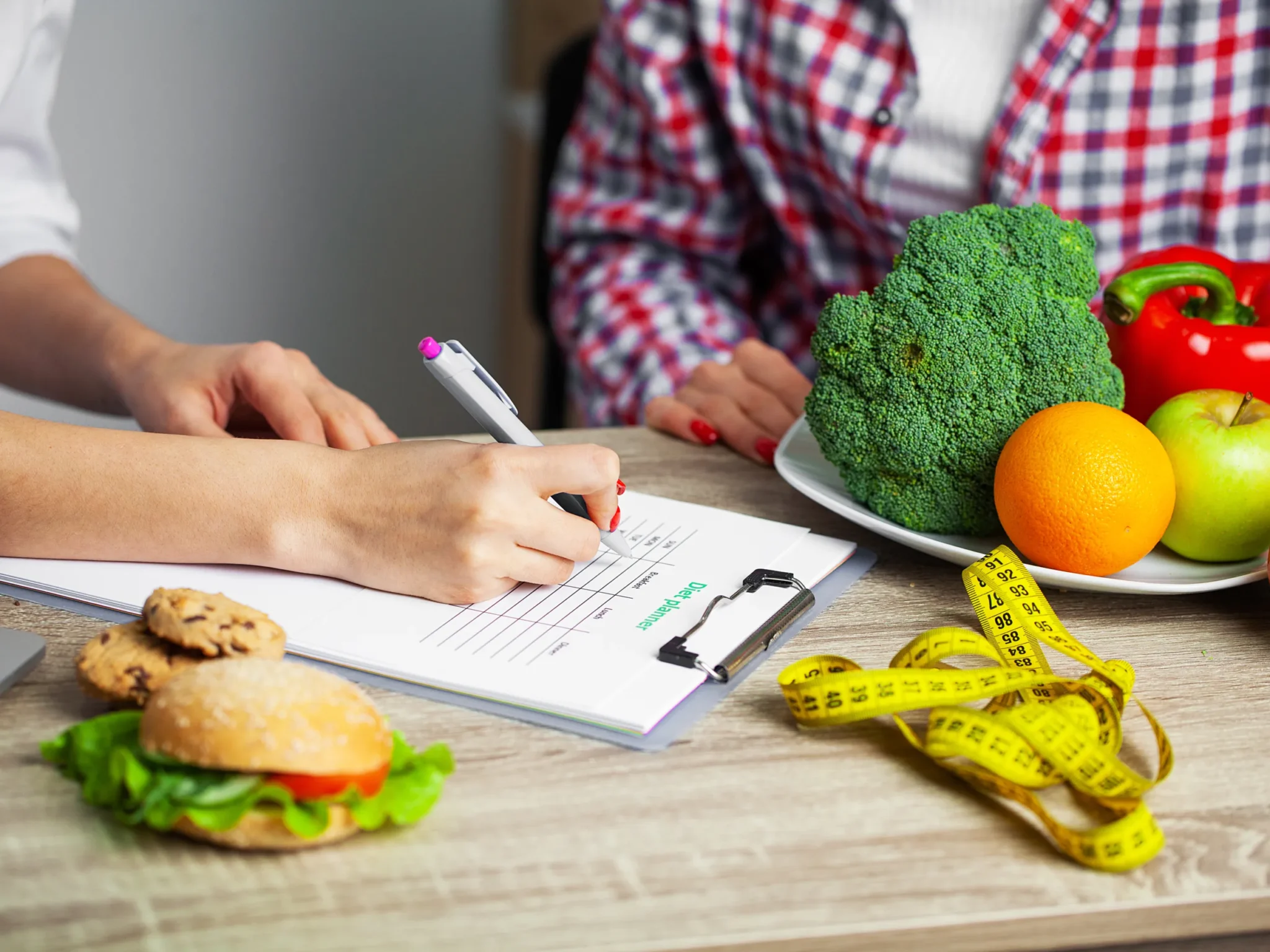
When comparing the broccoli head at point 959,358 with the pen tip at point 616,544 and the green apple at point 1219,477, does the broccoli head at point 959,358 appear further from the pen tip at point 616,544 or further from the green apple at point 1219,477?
the pen tip at point 616,544

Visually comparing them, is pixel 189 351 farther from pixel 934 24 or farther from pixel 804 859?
pixel 934 24

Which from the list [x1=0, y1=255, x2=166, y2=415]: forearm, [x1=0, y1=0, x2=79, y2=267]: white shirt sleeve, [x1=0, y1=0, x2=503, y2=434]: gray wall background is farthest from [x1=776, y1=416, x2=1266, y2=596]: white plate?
[x1=0, y1=0, x2=503, y2=434]: gray wall background

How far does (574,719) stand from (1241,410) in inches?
22.5

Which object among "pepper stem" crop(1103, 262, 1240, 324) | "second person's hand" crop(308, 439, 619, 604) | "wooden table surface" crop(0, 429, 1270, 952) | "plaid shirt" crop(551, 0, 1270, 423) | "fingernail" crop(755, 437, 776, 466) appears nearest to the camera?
"wooden table surface" crop(0, 429, 1270, 952)

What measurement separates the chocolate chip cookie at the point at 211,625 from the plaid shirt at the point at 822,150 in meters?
0.91

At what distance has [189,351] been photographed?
1.04 meters

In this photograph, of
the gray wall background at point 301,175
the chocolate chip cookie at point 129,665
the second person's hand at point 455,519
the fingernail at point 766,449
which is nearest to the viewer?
the chocolate chip cookie at point 129,665

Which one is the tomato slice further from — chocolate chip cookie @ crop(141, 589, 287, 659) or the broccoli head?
the broccoli head

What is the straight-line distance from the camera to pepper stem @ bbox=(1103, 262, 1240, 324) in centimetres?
98

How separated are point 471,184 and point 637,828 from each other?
257cm

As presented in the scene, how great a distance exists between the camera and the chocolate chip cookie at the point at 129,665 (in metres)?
0.60

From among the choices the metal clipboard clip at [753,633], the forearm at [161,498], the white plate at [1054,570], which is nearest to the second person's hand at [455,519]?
the forearm at [161,498]

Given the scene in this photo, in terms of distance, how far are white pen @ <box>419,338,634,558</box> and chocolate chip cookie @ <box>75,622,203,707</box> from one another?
26 centimetres

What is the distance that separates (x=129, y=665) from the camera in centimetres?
61
